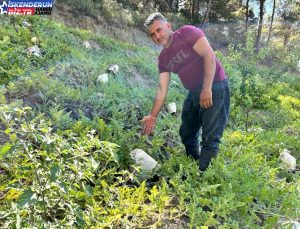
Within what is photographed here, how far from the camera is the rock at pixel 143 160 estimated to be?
2.78 meters

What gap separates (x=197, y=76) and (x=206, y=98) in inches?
10.2

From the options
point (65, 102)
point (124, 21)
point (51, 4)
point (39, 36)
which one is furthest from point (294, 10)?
point (65, 102)

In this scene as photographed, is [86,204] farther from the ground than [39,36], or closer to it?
closer to it

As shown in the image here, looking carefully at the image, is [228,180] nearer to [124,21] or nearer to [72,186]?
[72,186]

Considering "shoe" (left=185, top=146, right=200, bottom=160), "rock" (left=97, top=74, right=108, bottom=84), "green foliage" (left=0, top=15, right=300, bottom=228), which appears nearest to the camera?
"green foliage" (left=0, top=15, right=300, bottom=228)

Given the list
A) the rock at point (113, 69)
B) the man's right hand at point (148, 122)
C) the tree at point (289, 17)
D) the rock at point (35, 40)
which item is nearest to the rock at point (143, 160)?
the man's right hand at point (148, 122)

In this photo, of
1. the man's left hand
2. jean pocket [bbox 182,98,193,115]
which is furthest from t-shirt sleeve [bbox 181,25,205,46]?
jean pocket [bbox 182,98,193,115]

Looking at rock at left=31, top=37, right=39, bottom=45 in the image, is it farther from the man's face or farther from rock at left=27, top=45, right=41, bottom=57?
the man's face

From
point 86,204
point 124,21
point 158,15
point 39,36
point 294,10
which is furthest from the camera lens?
point 294,10

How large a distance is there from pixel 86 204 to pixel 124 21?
1335cm

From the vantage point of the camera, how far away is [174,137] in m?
3.79

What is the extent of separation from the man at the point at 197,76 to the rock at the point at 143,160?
0.90 feet

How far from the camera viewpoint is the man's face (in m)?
2.71

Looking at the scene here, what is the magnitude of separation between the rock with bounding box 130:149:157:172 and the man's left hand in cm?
63
